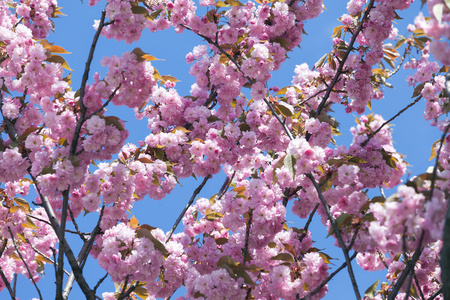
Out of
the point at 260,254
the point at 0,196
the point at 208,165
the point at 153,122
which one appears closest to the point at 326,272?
the point at 260,254

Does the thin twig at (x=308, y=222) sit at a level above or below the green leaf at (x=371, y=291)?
above

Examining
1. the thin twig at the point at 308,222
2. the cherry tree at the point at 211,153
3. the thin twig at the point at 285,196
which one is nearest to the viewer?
the cherry tree at the point at 211,153

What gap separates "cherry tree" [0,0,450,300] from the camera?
324 centimetres

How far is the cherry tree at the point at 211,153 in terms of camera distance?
324 centimetres

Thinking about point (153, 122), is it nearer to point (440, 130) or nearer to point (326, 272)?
point (326, 272)

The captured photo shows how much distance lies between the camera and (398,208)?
2.04 metres

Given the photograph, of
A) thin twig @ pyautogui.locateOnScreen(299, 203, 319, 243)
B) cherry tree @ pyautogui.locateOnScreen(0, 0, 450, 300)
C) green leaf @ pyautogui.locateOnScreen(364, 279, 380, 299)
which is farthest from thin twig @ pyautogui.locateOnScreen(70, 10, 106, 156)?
green leaf @ pyautogui.locateOnScreen(364, 279, 380, 299)

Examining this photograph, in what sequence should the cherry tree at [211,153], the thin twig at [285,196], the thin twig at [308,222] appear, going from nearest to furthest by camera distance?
1. the cherry tree at [211,153]
2. the thin twig at [308,222]
3. the thin twig at [285,196]

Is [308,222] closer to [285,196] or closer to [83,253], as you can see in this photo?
[285,196]

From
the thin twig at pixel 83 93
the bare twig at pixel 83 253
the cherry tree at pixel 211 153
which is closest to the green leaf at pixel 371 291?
the cherry tree at pixel 211 153

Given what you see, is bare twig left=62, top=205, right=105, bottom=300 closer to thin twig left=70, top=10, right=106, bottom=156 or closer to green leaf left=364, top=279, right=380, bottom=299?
thin twig left=70, top=10, right=106, bottom=156

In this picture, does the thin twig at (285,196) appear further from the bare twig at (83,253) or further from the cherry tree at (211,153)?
the bare twig at (83,253)

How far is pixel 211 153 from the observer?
4.20 metres

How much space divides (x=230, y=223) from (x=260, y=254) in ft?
1.39
